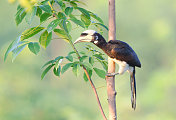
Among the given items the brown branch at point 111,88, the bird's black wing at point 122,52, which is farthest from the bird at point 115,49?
the brown branch at point 111,88

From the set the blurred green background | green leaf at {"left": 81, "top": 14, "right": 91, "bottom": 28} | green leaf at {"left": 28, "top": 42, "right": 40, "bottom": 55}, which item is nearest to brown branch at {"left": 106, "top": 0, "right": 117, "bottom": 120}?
green leaf at {"left": 81, "top": 14, "right": 91, "bottom": 28}

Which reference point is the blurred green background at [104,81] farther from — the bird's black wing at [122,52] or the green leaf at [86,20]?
the green leaf at [86,20]

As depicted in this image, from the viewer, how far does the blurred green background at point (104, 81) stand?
162 inches

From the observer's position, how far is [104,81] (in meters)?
8.55

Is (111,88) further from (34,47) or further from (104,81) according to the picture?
(104,81)

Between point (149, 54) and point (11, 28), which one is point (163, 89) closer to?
point (149, 54)

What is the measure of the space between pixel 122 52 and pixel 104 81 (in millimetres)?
7000

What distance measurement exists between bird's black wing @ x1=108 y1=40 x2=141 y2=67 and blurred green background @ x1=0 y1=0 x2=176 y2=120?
82.1 inches

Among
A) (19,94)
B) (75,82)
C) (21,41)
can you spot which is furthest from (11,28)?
(21,41)

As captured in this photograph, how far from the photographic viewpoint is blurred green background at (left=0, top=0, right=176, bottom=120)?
13.5ft

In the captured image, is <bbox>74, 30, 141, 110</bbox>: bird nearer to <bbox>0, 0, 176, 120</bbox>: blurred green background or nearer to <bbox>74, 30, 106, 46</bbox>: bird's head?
<bbox>74, 30, 106, 46</bbox>: bird's head

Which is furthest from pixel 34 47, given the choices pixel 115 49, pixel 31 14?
pixel 115 49

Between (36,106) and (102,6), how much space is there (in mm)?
7645

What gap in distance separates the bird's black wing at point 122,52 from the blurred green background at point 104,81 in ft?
6.84
